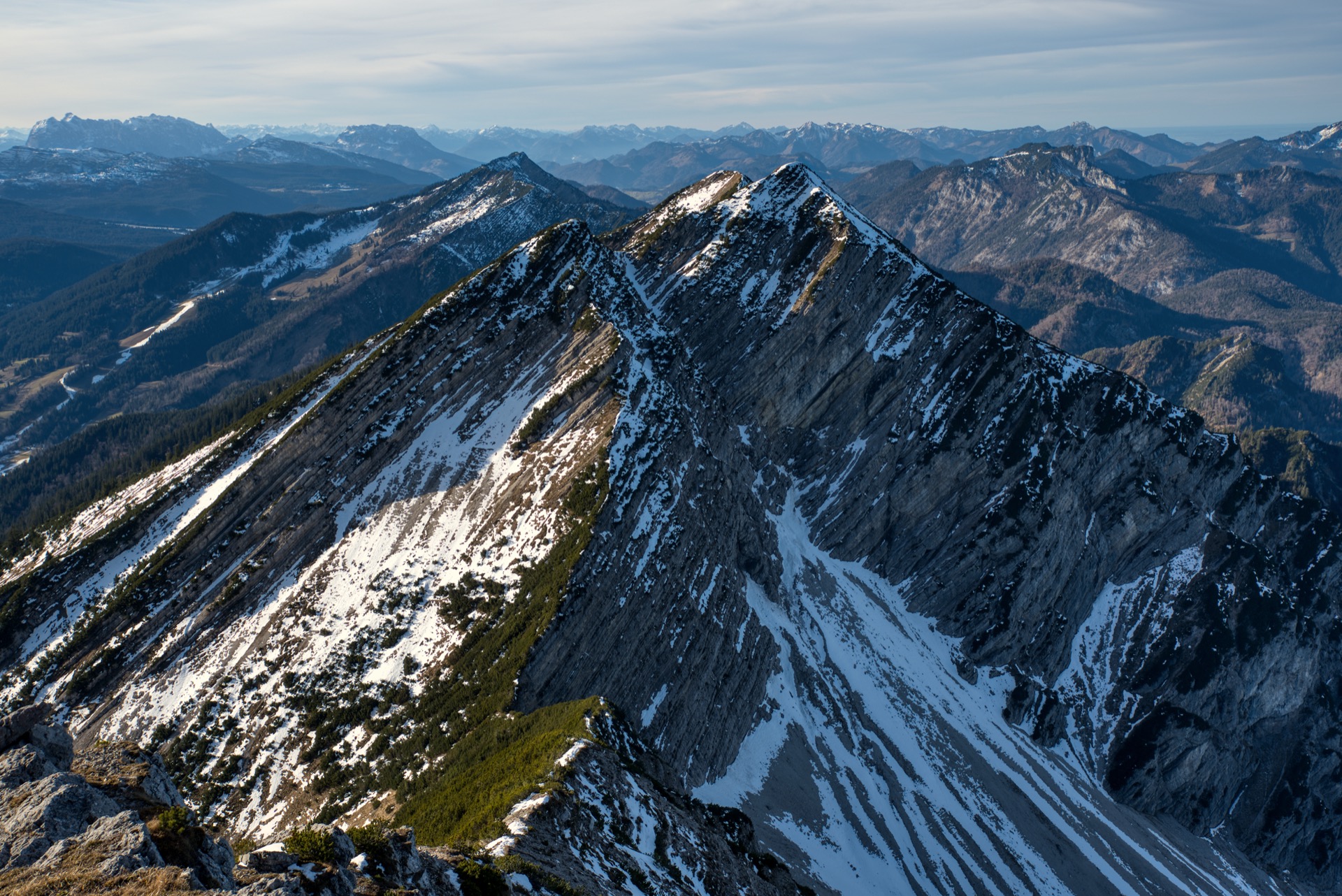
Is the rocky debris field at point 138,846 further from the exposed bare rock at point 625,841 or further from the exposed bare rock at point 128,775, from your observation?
the exposed bare rock at point 625,841

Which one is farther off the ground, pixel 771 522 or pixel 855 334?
pixel 855 334

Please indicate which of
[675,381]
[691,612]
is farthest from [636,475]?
[675,381]

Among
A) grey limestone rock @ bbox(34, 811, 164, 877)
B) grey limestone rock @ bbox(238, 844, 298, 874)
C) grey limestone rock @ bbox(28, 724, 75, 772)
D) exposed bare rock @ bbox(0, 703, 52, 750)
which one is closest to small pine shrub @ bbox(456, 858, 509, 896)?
grey limestone rock @ bbox(238, 844, 298, 874)

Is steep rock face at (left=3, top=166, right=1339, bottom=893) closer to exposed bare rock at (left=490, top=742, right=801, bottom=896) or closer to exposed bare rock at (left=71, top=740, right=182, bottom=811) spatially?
exposed bare rock at (left=490, top=742, right=801, bottom=896)

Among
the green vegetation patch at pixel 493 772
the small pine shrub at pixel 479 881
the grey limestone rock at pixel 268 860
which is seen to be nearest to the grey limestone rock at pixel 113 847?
the grey limestone rock at pixel 268 860

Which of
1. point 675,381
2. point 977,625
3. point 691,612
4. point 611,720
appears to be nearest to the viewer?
point 611,720

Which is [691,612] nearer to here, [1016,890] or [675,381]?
[675,381]

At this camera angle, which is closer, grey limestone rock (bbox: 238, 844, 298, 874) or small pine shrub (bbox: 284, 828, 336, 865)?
grey limestone rock (bbox: 238, 844, 298, 874)

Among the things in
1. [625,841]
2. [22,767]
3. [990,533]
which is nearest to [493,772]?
[625,841]
